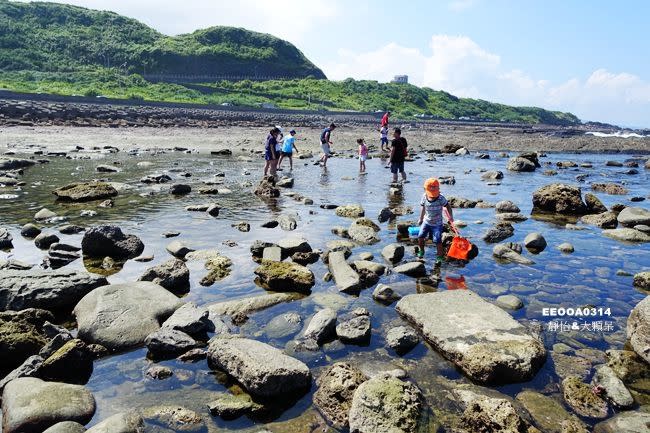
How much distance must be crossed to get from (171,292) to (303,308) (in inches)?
112

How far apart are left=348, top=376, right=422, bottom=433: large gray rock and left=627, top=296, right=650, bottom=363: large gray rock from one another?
3.98m

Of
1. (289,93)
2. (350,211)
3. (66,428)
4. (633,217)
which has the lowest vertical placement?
(66,428)

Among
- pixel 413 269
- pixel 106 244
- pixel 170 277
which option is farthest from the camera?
pixel 106 244

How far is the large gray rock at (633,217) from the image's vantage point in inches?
573

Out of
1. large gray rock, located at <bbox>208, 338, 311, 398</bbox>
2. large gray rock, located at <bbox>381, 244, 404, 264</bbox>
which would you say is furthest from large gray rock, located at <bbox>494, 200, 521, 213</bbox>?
large gray rock, located at <bbox>208, 338, 311, 398</bbox>

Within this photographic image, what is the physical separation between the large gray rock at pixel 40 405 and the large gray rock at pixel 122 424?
59 centimetres

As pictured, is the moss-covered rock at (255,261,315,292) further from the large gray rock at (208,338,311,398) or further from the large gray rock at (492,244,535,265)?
the large gray rock at (492,244,535,265)

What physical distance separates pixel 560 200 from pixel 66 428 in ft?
58.0

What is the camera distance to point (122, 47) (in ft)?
403

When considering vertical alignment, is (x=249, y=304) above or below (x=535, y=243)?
below

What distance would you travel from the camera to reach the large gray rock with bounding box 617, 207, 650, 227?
14547 millimetres

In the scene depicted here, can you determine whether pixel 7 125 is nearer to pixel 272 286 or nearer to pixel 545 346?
pixel 272 286

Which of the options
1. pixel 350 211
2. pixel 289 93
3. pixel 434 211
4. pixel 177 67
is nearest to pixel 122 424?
pixel 434 211

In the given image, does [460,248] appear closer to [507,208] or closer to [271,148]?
[507,208]
